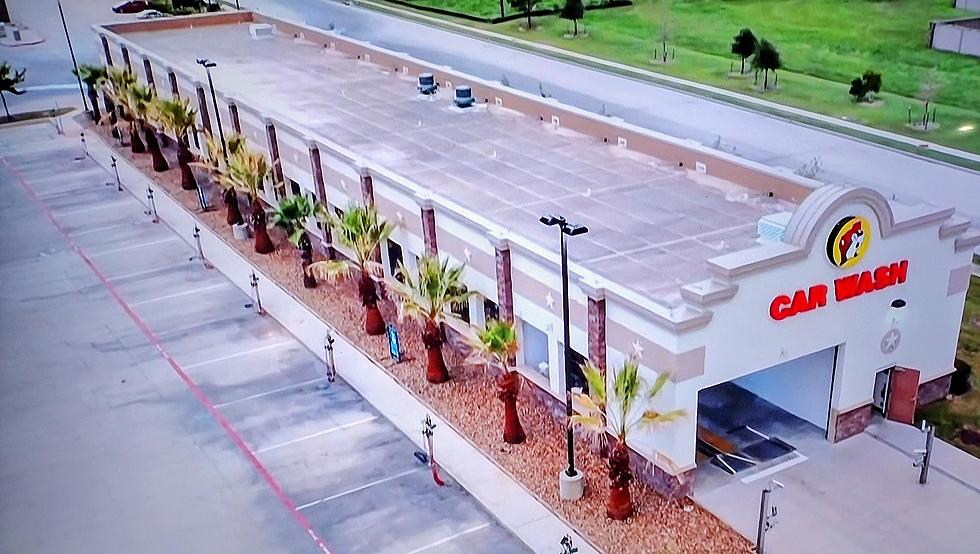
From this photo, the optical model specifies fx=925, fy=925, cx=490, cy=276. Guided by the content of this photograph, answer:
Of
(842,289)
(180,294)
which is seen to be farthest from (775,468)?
(180,294)

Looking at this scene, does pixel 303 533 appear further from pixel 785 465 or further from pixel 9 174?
pixel 9 174

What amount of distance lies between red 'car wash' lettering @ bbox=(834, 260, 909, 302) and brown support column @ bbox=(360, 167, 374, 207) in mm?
16484

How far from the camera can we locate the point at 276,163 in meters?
39.7

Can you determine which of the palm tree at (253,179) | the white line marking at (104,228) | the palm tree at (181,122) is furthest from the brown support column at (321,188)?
the white line marking at (104,228)

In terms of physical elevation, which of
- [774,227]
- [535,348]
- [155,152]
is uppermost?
[774,227]

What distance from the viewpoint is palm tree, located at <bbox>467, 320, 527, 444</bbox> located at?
24.2 meters

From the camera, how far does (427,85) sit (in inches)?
1688

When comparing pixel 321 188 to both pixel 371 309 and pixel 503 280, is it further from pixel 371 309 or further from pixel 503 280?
pixel 503 280

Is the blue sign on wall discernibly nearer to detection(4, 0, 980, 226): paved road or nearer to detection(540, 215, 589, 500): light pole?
detection(540, 215, 589, 500): light pole

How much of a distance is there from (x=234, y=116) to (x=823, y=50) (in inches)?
1415

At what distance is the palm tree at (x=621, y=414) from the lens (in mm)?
21266

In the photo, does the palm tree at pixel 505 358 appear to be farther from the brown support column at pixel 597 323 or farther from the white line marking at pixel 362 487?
the white line marking at pixel 362 487

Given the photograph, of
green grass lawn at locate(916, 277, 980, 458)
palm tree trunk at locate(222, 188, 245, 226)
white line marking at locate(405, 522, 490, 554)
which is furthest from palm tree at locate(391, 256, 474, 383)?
palm tree trunk at locate(222, 188, 245, 226)

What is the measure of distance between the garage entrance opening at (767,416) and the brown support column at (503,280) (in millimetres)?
6280
